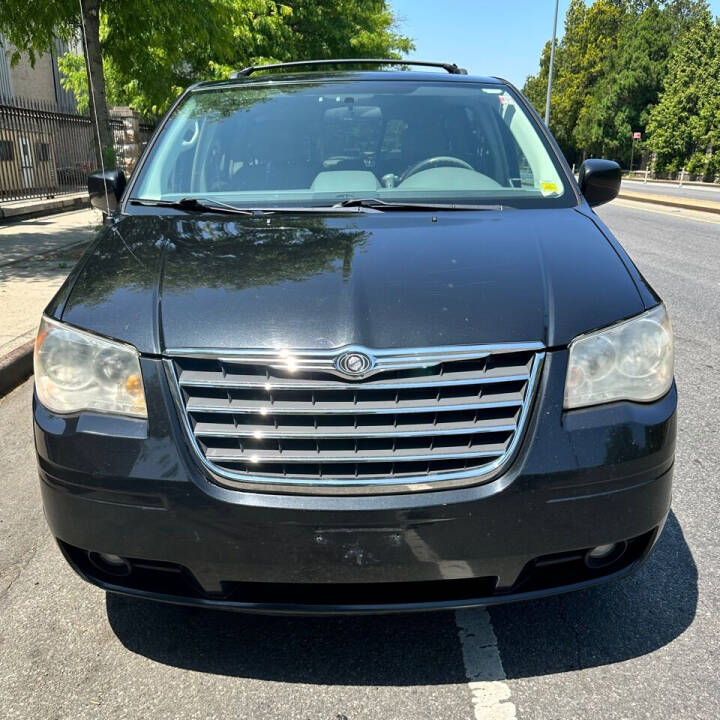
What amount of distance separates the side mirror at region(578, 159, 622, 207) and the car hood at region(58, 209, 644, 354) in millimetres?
Result: 862

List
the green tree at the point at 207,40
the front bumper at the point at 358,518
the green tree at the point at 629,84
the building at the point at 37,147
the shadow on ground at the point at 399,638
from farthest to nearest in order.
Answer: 1. the green tree at the point at 629,84
2. the building at the point at 37,147
3. the green tree at the point at 207,40
4. the shadow on ground at the point at 399,638
5. the front bumper at the point at 358,518

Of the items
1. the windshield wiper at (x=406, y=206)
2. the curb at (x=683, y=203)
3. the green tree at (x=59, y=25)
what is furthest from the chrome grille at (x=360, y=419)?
the curb at (x=683, y=203)

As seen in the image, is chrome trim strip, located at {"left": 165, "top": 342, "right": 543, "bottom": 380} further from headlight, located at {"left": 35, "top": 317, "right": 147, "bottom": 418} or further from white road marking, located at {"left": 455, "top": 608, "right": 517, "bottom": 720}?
white road marking, located at {"left": 455, "top": 608, "right": 517, "bottom": 720}

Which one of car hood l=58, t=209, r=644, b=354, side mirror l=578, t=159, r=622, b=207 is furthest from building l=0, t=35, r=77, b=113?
car hood l=58, t=209, r=644, b=354

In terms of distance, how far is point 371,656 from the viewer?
7.63ft

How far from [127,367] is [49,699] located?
1008 mm

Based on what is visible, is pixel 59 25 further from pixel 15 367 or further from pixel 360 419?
pixel 360 419

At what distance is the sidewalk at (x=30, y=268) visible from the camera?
563 centimetres

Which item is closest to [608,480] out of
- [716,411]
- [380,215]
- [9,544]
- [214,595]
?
[214,595]

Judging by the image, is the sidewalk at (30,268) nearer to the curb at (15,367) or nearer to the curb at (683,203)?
the curb at (15,367)

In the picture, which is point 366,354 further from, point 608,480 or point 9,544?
point 9,544

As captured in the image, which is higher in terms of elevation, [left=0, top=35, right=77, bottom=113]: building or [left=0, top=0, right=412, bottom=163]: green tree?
[left=0, top=0, right=412, bottom=163]: green tree

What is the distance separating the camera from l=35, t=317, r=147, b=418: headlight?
2082 millimetres

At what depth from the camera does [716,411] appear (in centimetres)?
446
